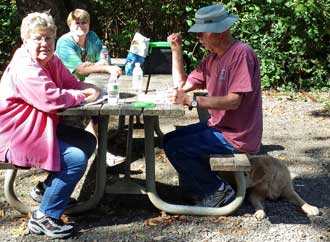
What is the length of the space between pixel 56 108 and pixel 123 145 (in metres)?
2.23

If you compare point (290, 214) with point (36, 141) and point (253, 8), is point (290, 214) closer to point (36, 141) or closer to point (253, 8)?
point (36, 141)

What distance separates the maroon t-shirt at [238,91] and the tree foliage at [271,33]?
4454 mm

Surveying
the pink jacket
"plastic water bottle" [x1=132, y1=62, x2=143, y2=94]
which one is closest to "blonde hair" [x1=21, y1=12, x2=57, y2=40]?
the pink jacket

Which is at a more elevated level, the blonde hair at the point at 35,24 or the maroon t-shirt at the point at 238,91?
the blonde hair at the point at 35,24

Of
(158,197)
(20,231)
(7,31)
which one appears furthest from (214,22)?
(7,31)

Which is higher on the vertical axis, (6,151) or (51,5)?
(51,5)

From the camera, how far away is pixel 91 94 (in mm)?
3869

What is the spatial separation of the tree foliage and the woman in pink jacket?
448cm

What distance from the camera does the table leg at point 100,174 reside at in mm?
3957

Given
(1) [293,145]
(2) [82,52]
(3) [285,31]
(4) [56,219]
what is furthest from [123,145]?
(3) [285,31]

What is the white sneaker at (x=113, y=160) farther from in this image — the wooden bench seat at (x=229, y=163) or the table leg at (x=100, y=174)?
the wooden bench seat at (x=229, y=163)

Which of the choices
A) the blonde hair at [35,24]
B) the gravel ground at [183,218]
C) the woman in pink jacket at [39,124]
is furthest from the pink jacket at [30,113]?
the gravel ground at [183,218]

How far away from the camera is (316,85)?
8516 millimetres

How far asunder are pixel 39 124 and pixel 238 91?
131 cm
